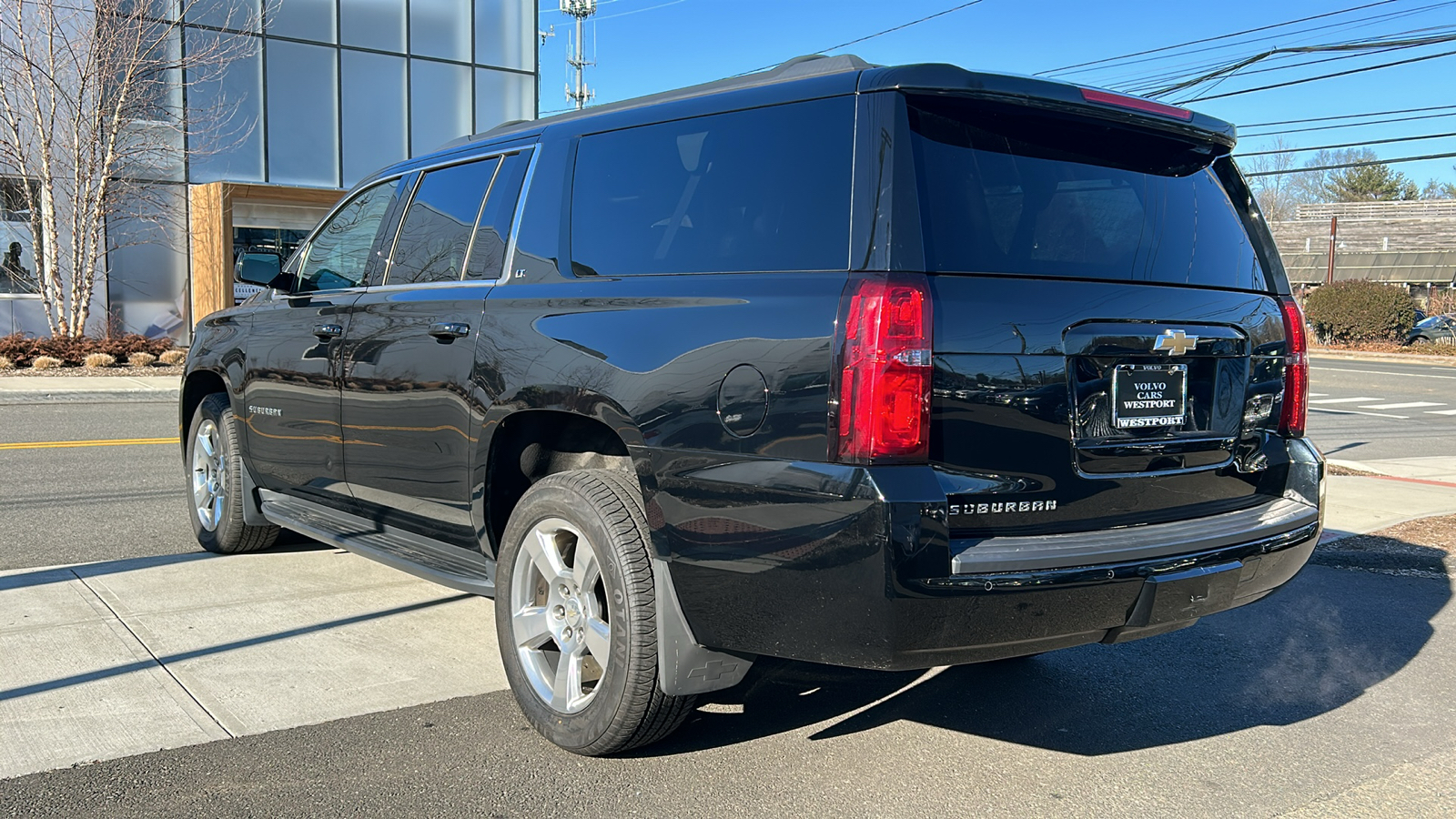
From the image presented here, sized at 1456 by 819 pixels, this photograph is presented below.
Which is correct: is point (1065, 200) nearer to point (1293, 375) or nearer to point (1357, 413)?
point (1293, 375)


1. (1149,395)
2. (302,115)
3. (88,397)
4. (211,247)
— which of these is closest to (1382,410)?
(1149,395)

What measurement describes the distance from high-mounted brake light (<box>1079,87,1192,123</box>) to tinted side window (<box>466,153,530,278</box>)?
2.03 meters

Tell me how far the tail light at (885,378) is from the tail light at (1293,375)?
1.59 m

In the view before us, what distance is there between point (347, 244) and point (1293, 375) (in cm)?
395

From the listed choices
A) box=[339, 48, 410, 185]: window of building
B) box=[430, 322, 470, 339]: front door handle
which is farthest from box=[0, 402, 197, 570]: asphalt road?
box=[339, 48, 410, 185]: window of building

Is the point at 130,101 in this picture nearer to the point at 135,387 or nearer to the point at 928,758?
the point at 135,387

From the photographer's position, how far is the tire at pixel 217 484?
5.84 meters

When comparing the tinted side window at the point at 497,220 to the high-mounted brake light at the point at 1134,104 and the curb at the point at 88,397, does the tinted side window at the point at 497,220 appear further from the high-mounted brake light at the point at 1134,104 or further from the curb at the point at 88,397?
the curb at the point at 88,397

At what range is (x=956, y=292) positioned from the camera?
9.92 feet

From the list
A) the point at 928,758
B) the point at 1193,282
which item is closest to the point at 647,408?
the point at 928,758

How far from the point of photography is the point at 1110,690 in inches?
177

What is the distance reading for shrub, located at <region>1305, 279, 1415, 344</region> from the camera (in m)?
37.5

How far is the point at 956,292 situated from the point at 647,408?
0.93m

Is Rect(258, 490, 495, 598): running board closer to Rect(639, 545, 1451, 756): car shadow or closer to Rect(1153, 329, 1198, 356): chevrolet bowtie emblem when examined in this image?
Rect(639, 545, 1451, 756): car shadow
